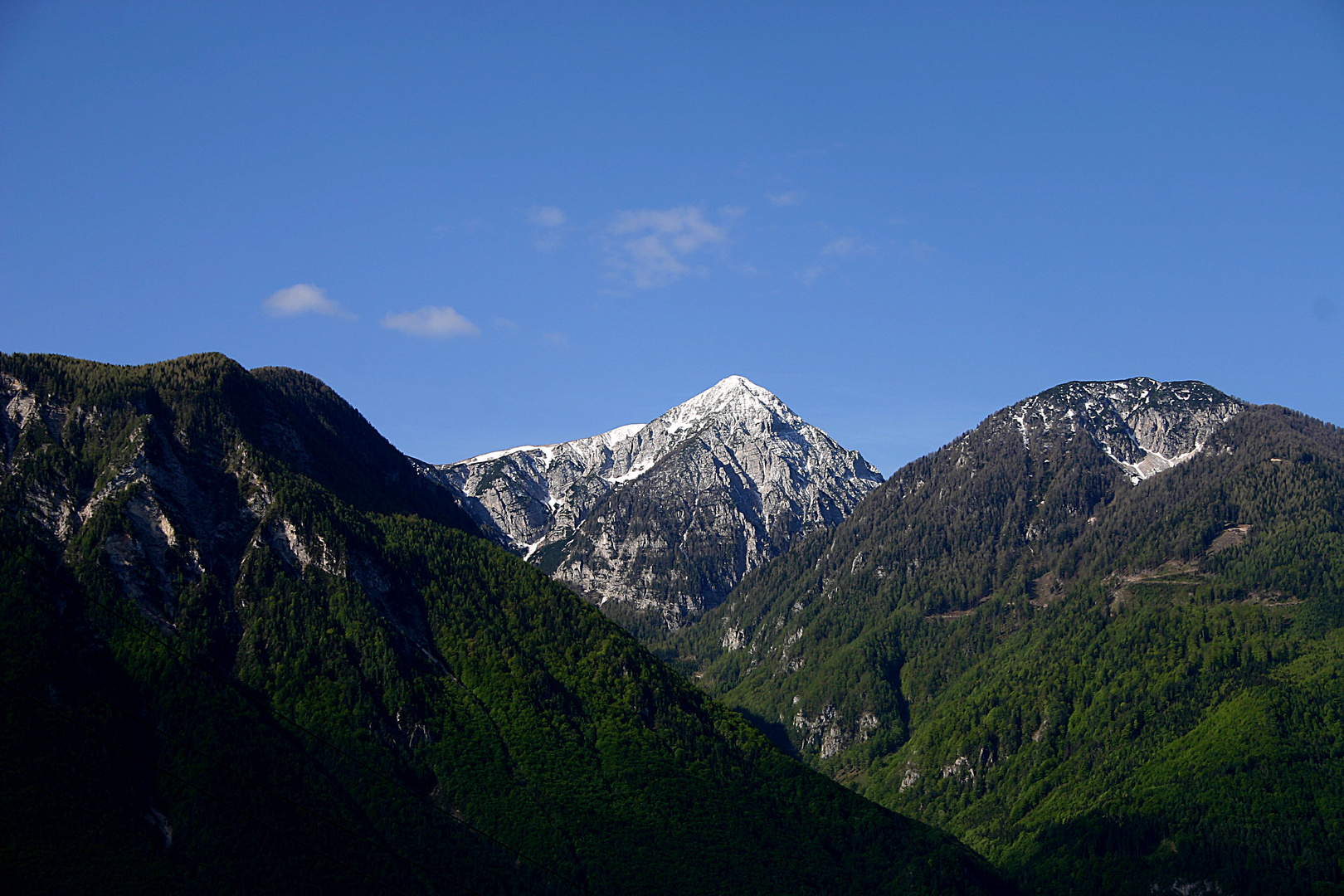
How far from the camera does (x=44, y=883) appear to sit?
196125 millimetres
